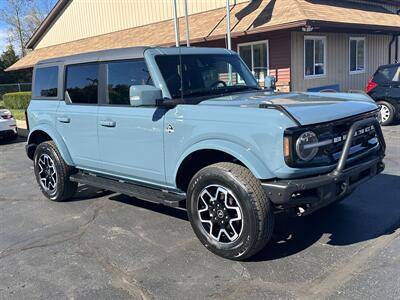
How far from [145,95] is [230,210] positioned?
1.34 metres

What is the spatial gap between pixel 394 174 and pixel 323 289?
12.8ft

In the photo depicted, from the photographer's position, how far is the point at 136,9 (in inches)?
874

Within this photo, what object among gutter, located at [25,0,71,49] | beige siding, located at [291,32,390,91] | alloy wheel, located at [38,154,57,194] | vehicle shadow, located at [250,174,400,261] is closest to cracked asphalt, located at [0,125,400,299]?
vehicle shadow, located at [250,174,400,261]

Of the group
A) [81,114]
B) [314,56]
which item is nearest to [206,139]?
[81,114]

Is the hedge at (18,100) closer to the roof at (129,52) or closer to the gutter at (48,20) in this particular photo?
the gutter at (48,20)

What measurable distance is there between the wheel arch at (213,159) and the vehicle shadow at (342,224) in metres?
0.90

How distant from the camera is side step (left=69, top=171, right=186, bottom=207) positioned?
456 centimetres

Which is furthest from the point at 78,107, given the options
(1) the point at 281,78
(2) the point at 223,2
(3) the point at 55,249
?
(2) the point at 223,2

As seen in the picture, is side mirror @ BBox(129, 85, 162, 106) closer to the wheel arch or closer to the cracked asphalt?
the wheel arch

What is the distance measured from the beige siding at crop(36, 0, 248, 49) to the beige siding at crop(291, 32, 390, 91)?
12.3ft

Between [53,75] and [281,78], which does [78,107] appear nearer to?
[53,75]

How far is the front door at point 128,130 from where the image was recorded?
15.0 feet

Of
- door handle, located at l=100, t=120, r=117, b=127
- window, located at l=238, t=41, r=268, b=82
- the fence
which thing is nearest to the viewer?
door handle, located at l=100, t=120, r=117, b=127

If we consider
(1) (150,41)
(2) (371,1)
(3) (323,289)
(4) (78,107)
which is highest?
(2) (371,1)
